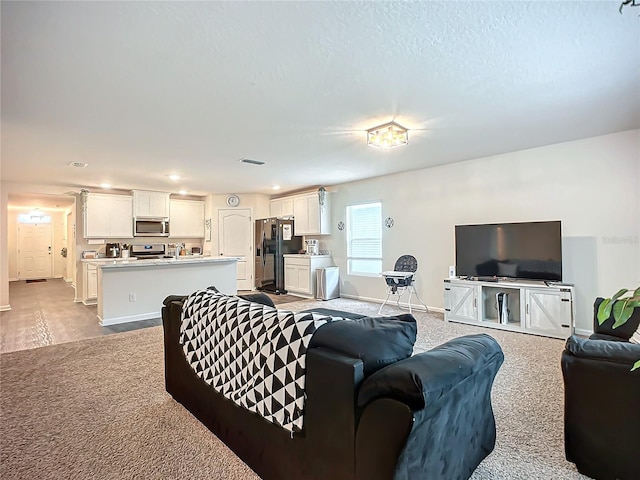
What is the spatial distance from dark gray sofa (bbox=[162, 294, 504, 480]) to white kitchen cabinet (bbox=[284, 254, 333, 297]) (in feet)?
16.8

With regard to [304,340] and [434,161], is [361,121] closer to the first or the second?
[434,161]

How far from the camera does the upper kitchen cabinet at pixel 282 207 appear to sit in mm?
7741

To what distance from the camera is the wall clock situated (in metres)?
8.16

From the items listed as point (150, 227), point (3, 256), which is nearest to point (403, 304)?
point (150, 227)

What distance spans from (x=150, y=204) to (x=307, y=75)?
20.1 ft

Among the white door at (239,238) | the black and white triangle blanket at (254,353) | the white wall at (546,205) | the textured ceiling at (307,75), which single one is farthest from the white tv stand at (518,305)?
the white door at (239,238)

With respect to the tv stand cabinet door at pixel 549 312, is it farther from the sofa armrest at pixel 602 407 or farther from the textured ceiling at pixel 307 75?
the sofa armrest at pixel 602 407

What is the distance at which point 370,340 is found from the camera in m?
1.35

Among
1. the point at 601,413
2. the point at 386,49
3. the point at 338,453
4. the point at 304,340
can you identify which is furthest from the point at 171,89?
the point at 601,413

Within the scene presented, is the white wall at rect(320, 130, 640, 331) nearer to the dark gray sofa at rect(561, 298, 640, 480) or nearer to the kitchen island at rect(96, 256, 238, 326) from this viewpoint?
the dark gray sofa at rect(561, 298, 640, 480)

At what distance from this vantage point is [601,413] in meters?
1.58

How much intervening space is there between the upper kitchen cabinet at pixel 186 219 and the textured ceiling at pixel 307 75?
11.7 feet

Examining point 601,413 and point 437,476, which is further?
point 601,413

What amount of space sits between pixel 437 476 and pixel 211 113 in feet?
10.2
